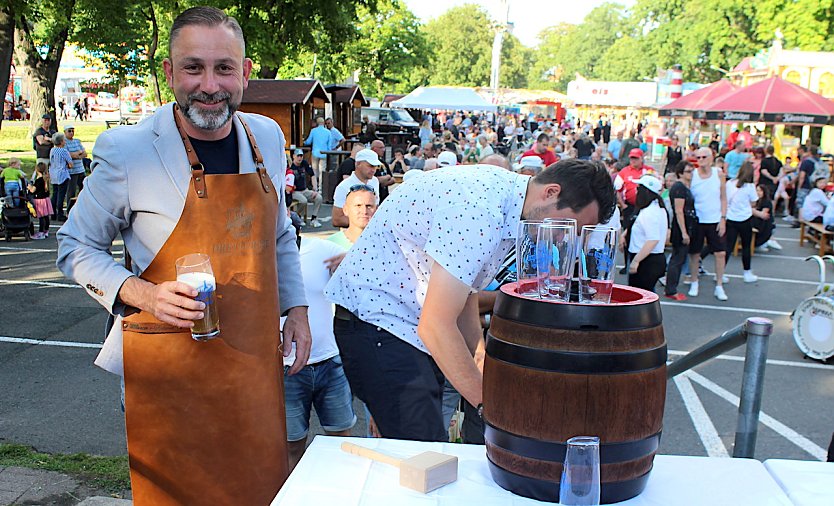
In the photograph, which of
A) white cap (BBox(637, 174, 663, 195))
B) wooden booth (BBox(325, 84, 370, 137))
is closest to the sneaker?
white cap (BBox(637, 174, 663, 195))

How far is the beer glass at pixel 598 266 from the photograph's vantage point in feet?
6.43

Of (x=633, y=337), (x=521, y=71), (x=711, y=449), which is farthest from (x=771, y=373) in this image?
(x=521, y=71)

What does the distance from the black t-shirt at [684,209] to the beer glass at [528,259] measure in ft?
28.2

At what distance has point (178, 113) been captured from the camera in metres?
2.39

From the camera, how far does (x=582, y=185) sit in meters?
2.26

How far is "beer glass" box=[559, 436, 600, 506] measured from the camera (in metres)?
1.68

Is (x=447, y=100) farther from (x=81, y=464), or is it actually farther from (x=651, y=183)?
(x=81, y=464)

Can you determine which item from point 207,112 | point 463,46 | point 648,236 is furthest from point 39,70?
point 463,46

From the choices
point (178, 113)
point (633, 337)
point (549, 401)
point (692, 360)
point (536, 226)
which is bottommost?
point (692, 360)

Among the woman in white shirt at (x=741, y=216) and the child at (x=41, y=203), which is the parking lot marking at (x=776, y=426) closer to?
the woman in white shirt at (x=741, y=216)

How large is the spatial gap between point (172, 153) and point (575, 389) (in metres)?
1.35

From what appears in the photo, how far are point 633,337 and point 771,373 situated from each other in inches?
247

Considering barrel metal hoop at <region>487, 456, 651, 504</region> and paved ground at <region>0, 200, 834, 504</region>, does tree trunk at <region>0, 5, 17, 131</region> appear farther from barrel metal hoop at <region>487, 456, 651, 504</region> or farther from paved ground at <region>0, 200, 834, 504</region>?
barrel metal hoop at <region>487, 456, 651, 504</region>

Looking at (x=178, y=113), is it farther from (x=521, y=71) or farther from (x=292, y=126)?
(x=521, y=71)
